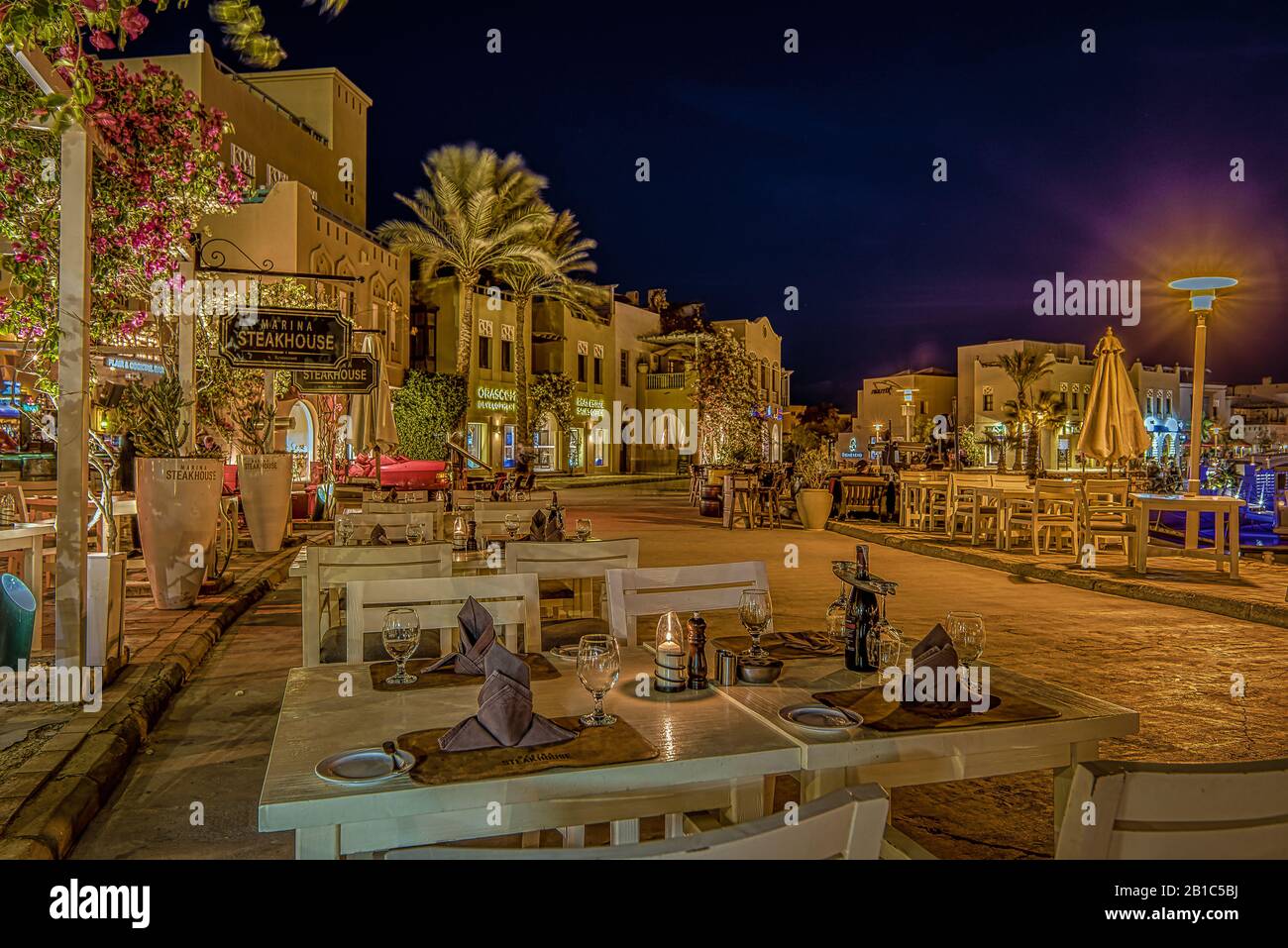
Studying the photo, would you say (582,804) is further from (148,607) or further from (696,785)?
(148,607)

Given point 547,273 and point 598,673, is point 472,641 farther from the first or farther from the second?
point 547,273

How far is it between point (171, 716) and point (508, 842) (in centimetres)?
286

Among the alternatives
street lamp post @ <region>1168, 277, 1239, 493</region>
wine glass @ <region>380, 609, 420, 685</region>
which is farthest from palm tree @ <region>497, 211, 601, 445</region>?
wine glass @ <region>380, 609, 420, 685</region>

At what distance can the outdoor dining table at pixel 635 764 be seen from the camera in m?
1.77

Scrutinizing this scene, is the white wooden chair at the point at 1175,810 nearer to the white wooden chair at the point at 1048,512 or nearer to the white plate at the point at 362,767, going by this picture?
the white plate at the point at 362,767

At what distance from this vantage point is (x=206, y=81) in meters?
19.8

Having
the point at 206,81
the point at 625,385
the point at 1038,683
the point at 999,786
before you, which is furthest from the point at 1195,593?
the point at 625,385

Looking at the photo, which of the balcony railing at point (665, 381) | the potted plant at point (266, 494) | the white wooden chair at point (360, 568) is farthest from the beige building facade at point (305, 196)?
the balcony railing at point (665, 381)

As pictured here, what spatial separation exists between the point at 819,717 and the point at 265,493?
11.0 m

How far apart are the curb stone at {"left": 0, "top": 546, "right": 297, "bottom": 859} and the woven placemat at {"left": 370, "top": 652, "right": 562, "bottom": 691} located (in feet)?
4.78

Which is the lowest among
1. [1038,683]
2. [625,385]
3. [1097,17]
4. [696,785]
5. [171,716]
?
[171,716]

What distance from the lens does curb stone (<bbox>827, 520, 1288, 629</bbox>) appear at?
7887 millimetres

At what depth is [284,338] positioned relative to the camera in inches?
394

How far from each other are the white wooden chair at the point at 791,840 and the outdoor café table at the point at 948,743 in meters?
0.74
